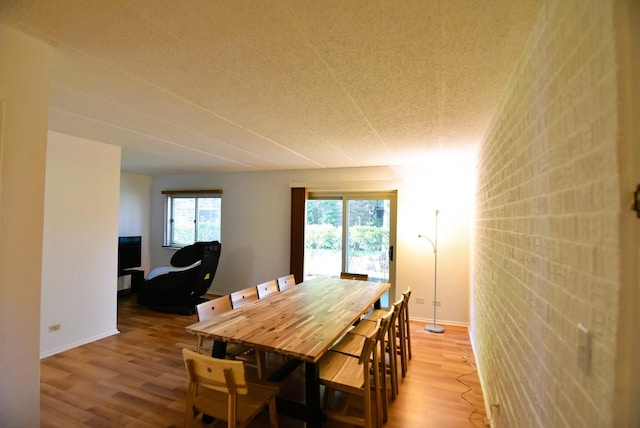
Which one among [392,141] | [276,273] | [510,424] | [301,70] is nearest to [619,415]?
[510,424]

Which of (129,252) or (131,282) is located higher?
(129,252)

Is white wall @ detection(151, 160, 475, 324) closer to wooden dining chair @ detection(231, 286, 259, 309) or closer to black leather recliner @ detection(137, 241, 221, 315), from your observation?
black leather recliner @ detection(137, 241, 221, 315)

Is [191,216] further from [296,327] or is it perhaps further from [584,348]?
[584,348]

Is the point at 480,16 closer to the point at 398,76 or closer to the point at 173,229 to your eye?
the point at 398,76

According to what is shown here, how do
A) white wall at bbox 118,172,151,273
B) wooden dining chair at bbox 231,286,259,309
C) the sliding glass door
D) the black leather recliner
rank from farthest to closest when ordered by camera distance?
1. white wall at bbox 118,172,151,273
2. the sliding glass door
3. the black leather recliner
4. wooden dining chair at bbox 231,286,259,309

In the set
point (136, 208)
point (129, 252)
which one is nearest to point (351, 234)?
point (129, 252)

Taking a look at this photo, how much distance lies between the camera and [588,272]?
81 cm

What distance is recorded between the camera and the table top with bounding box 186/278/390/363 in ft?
6.31

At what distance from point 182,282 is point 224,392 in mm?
3411

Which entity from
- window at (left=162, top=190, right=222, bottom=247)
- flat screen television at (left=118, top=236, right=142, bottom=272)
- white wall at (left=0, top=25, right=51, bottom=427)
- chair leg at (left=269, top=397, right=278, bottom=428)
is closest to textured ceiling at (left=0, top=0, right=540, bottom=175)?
white wall at (left=0, top=25, right=51, bottom=427)

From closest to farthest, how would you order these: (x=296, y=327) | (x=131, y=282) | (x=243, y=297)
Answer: (x=296, y=327) → (x=243, y=297) → (x=131, y=282)

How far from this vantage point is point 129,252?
567 centimetres

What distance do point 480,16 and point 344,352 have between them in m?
2.33

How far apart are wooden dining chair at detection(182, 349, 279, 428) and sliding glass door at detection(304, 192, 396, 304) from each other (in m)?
3.31
